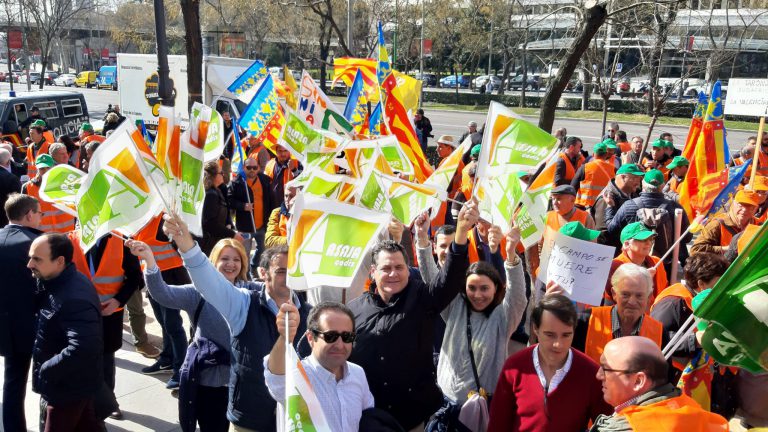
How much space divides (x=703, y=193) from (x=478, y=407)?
4809 mm

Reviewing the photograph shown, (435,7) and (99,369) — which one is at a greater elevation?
(435,7)

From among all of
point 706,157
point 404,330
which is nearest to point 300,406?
point 404,330

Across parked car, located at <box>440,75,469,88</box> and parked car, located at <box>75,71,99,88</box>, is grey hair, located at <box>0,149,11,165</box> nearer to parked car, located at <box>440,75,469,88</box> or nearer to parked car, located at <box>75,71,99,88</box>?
parked car, located at <box>440,75,469,88</box>

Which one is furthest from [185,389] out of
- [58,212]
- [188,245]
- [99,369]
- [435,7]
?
[435,7]

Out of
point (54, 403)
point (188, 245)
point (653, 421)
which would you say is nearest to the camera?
point (653, 421)

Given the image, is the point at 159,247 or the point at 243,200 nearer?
the point at 159,247

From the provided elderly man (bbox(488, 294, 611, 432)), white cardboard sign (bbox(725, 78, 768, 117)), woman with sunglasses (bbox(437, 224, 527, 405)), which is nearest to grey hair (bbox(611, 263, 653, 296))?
woman with sunglasses (bbox(437, 224, 527, 405))

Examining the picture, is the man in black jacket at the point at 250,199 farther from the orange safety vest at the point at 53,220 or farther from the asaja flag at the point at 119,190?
the asaja flag at the point at 119,190

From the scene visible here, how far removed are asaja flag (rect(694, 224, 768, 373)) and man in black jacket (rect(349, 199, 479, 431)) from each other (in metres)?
1.48

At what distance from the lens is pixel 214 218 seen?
7656mm

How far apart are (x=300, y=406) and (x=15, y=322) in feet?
9.35

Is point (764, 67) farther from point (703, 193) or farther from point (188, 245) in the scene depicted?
point (188, 245)

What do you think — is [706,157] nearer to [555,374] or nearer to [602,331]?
[602,331]

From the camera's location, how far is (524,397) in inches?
139
